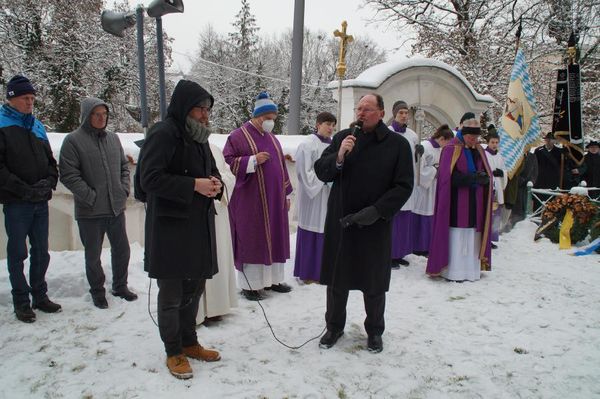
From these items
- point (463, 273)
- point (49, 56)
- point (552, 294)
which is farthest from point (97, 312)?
point (49, 56)

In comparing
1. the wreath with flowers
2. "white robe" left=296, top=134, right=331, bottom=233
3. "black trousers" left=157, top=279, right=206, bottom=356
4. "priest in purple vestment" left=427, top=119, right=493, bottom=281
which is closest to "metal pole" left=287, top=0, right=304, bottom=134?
"white robe" left=296, top=134, right=331, bottom=233

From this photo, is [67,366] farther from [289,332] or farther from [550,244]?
[550,244]

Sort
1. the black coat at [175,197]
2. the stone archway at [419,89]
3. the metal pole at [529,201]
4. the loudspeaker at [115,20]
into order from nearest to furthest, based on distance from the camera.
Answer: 1. the black coat at [175,197]
2. the loudspeaker at [115,20]
3. the stone archway at [419,89]
4. the metal pole at [529,201]

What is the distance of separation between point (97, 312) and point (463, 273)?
4.07 metres

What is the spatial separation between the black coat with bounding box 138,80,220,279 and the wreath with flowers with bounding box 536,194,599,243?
6726 millimetres

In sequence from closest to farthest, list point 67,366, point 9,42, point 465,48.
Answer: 1. point 67,366
2. point 9,42
3. point 465,48

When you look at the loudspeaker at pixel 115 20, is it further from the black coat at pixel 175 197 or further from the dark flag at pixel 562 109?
the dark flag at pixel 562 109

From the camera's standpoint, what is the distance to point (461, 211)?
A: 221 inches

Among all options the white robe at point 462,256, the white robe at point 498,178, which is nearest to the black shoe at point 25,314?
the white robe at point 462,256

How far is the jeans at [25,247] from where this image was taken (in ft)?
12.9

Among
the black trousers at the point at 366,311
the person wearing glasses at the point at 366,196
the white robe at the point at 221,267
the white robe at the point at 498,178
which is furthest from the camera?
the white robe at the point at 498,178

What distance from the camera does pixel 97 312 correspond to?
14.0 ft

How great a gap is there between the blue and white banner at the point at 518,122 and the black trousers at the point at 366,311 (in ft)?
19.2

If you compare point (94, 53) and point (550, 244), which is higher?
point (94, 53)
